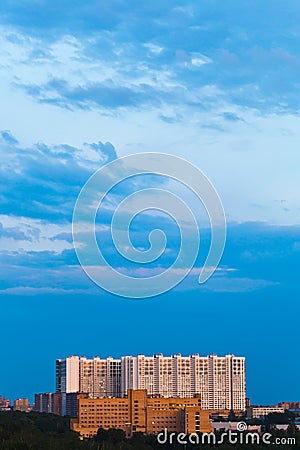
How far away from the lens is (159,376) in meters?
26.0

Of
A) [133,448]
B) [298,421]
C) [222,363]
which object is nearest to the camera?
[133,448]

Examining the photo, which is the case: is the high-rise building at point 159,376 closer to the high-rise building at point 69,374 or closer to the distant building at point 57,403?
the high-rise building at point 69,374

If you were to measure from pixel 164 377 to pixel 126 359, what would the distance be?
125 cm

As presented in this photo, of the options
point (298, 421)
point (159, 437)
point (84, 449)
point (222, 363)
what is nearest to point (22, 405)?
point (222, 363)

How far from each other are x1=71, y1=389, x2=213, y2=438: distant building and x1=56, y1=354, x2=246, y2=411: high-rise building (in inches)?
261

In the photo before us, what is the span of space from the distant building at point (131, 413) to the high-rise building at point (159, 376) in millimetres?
6642

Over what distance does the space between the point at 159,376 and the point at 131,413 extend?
7.39m

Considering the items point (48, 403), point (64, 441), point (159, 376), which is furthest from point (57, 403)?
point (64, 441)

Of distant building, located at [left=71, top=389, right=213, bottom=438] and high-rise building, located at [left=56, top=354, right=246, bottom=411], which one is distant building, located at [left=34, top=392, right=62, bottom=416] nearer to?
high-rise building, located at [left=56, top=354, right=246, bottom=411]

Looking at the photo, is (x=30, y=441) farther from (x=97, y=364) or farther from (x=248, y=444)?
(x=97, y=364)

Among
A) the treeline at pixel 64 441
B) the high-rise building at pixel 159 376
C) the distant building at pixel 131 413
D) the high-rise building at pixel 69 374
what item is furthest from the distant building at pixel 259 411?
the treeline at pixel 64 441

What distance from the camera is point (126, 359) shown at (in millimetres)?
25875

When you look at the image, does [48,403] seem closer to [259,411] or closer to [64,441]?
[259,411]

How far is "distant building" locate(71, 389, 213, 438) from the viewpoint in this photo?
59.5ft
